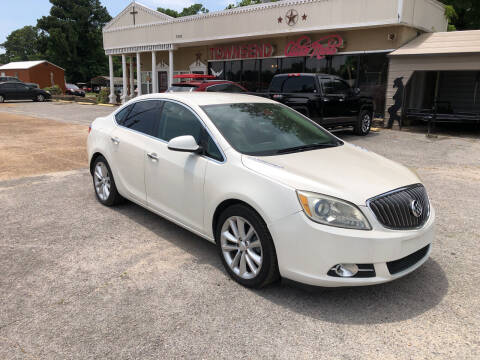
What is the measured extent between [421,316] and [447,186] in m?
4.67

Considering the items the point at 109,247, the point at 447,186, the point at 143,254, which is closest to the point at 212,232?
the point at 143,254

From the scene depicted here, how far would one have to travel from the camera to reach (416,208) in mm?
3361

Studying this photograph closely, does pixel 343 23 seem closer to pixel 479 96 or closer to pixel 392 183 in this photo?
pixel 479 96

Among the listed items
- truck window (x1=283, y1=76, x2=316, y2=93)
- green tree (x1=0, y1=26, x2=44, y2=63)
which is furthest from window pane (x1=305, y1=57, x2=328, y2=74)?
green tree (x1=0, y1=26, x2=44, y2=63)

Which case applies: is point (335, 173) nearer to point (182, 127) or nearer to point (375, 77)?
point (182, 127)

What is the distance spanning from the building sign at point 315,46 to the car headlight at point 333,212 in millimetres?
15266

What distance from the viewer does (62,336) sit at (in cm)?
288

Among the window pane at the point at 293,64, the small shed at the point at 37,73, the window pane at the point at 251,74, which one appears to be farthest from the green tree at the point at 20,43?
the window pane at the point at 293,64

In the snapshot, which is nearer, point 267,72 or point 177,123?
point 177,123

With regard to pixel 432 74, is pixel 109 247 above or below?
below

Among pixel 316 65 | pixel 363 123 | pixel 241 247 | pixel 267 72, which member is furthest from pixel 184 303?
pixel 267 72

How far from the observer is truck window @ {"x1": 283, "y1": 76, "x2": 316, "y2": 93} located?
11664mm

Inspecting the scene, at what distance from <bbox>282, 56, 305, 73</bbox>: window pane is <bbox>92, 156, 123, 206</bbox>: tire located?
48.0ft

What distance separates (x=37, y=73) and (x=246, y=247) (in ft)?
161
